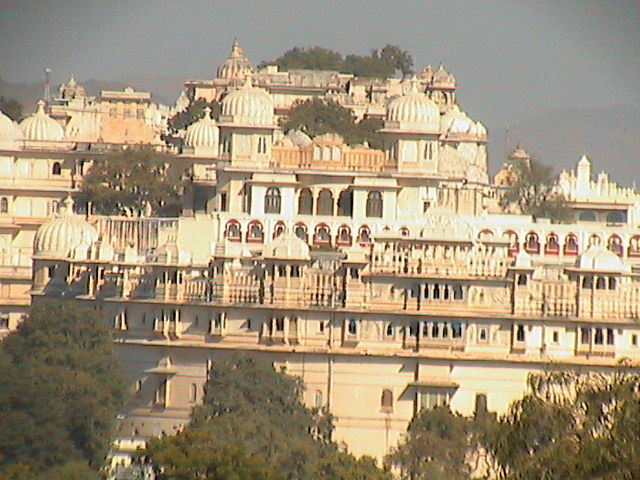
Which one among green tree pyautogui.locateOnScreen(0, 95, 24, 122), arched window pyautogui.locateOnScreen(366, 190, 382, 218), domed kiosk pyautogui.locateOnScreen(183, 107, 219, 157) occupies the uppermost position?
green tree pyautogui.locateOnScreen(0, 95, 24, 122)

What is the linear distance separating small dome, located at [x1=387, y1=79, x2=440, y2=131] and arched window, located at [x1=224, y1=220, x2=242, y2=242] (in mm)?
6083

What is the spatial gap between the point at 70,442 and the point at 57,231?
19.5 m

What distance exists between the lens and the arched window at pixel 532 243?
9638 cm

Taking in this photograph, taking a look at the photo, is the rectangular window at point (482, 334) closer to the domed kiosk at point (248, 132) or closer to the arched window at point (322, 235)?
the arched window at point (322, 235)

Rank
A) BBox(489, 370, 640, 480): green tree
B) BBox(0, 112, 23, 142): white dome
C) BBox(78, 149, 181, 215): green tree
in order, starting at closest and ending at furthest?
1. BBox(489, 370, 640, 480): green tree
2. BBox(78, 149, 181, 215): green tree
3. BBox(0, 112, 23, 142): white dome

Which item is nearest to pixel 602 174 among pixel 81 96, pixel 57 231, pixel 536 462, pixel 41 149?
pixel 81 96

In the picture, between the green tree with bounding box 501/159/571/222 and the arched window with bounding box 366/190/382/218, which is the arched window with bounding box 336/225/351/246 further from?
the green tree with bounding box 501/159/571/222

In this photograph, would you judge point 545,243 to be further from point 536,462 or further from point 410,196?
point 536,462

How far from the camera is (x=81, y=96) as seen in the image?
127438mm

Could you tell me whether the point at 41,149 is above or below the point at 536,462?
above

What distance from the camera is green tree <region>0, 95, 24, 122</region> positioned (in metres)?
119

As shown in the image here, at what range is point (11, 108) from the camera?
394 ft

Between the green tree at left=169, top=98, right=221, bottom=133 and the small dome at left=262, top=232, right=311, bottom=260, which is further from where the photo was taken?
the green tree at left=169, top=98, right=221, bottom=133

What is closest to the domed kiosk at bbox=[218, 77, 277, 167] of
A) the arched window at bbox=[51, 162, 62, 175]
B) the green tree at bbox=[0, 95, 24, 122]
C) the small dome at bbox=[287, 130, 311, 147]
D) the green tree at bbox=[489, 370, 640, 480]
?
the small dome at bbox=[287, 130, 311, 147]
